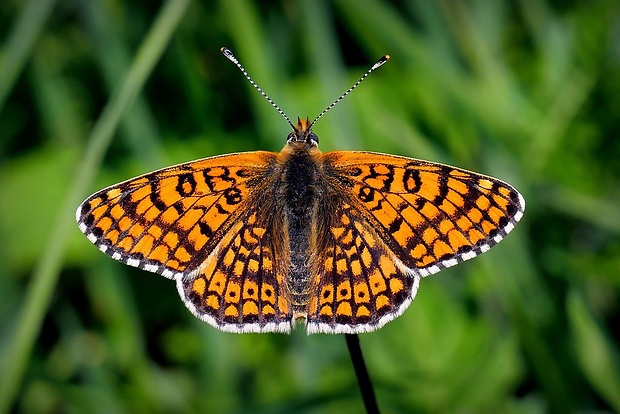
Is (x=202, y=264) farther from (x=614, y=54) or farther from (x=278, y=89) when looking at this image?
(x=614, y=54)

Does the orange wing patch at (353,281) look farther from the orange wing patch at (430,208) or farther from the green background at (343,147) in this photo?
the green background at (343,147)

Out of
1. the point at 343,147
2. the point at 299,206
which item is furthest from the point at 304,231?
the point at 343,147

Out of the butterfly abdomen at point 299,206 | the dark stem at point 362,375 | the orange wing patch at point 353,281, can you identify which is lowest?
the dark stem at point 362,375

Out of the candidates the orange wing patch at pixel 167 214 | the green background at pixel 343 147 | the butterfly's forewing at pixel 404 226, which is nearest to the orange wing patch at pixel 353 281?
the butterfly's forewing at pixel 404 226

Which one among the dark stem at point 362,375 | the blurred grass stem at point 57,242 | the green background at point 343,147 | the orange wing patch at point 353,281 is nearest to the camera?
the dark stem at point 362,375

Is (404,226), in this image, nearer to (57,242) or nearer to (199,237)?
(199,237)

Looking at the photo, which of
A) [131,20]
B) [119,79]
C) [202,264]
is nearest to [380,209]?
[202,264]

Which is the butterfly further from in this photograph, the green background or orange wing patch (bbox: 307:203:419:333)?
the green background

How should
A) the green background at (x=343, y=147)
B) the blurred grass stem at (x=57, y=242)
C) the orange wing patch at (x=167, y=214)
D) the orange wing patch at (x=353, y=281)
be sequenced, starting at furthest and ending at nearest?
the green background at (x=343, y=147) < the blurred grass stem at (x=57, y=242) < the orange wing patch at (x=167, y=214) < the orange wing patch at (x=353, y=281)
